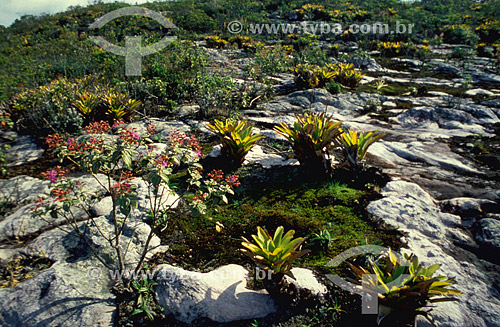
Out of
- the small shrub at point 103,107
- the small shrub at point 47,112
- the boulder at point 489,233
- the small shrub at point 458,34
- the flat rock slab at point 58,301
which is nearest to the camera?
the flat rock slab at point 58,301

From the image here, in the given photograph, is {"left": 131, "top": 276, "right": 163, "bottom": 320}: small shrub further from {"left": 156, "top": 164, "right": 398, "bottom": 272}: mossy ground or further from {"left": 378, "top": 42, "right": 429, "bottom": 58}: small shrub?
{"left": 378, "top": 42, "right": 429, "bottom": 58}: small shrub

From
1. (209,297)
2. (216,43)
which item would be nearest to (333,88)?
(209,297)

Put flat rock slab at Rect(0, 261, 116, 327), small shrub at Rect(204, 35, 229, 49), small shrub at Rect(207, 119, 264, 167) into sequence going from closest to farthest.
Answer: flat rock slab at Rect(0, 261, 116, 327) < small shrub at Rect(207, 119, 264, 167) < small shrub at Rect(204, 35, 229, 49)

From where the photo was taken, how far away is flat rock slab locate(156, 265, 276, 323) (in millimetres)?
2547

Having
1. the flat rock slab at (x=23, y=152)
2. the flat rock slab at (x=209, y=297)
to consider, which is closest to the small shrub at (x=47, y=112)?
the flat rock slab at (x=23, y=152)

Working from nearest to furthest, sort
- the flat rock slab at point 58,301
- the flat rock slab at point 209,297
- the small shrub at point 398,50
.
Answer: the flat rock slab at point 58,301, the flat rock slab at point 209,297, the small shrub at point 398,50

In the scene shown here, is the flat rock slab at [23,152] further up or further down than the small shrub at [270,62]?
further down

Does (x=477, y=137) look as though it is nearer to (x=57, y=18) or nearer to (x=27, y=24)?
(x=57, y=18)

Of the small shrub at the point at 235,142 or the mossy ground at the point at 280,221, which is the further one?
the small shrub at the point at 235,142

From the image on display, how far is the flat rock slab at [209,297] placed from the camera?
100 inches

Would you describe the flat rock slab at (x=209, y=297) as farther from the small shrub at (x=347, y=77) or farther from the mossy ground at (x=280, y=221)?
the small shrub at (x=347, y=77)

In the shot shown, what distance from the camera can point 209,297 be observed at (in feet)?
8.63

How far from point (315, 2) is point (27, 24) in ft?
100

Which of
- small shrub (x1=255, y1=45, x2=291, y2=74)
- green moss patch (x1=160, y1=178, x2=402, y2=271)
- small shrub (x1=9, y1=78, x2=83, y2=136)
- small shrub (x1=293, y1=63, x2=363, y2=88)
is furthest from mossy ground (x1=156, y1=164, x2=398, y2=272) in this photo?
small shrub (x1=255, y1=45, x2=291, y2=74)
